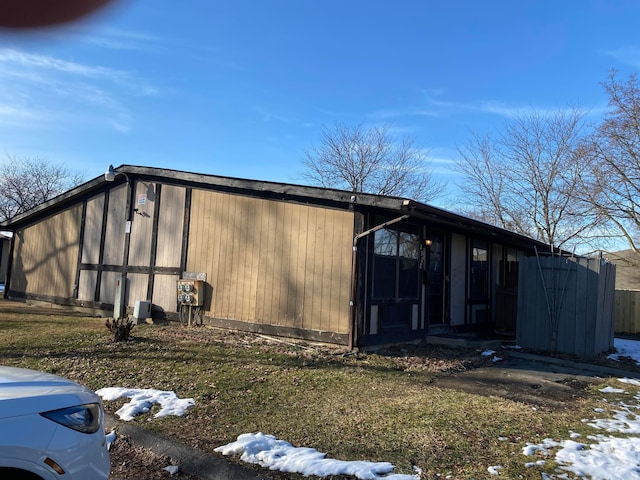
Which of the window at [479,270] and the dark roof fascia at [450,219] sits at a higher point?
the dark roof fascia at [450,219]

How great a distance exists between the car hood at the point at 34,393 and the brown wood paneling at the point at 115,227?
984 cm

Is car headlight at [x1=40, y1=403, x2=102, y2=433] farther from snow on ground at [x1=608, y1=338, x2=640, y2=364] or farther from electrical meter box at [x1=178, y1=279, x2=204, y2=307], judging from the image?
snow on ground at [x1=608, y1=338, x2=640, y2=364]

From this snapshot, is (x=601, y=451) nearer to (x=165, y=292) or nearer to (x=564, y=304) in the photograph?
(x=564, y=304)

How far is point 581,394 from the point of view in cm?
650

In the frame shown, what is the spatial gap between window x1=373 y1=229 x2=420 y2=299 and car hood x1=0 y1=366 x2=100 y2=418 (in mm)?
6423

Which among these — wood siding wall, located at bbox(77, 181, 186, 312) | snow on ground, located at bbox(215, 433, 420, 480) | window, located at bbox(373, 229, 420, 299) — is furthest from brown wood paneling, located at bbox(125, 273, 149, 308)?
snow on ground, located at bbox(215, 433, 420, 480)

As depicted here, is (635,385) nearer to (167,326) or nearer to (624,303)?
(167,326)

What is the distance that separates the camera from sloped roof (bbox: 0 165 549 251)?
8156mm

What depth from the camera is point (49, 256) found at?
1420cm

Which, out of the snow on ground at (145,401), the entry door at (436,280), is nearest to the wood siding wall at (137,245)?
the snow on ground at (145,401)

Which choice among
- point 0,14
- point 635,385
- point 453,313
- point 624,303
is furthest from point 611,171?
point 0,14

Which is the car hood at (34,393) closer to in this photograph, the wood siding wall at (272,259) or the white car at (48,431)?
the white car at (48,431)

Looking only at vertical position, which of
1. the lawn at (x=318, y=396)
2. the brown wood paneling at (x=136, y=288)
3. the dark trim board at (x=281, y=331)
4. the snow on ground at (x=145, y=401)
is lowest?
the snow on ground at (x=145, y=401)

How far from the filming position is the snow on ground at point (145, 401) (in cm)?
516
